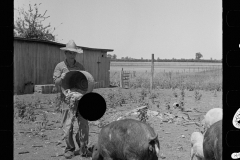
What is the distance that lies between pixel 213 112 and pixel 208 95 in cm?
786

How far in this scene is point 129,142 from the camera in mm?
3150

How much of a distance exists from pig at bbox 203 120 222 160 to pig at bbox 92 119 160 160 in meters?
0.51

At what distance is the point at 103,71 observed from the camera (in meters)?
16.5

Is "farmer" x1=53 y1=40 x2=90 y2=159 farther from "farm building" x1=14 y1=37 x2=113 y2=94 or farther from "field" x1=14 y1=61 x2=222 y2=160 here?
"farm building" x1=14 y1=37 x2=113 y2=94

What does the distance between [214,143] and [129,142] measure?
2.87ft

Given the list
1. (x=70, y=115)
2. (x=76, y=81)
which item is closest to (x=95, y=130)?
(x=70, y=115)

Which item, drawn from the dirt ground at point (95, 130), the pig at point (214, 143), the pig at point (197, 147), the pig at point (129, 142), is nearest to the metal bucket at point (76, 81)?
the dirt ground at point (95, 130)
